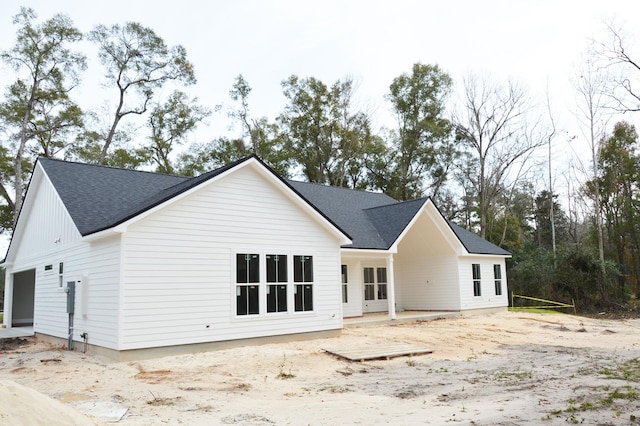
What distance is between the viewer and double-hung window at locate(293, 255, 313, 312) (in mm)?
14109

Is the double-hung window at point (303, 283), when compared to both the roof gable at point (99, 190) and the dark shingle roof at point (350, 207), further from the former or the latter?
the roof gable at point (99, 190)

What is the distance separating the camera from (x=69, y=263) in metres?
13.9

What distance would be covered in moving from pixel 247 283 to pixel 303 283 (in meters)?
1.86

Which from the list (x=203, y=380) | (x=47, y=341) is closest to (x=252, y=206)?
(x=203, y=380)

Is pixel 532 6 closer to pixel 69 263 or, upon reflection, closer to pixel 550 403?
pixel 550 403

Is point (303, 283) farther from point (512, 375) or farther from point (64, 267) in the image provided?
point (64, 267)

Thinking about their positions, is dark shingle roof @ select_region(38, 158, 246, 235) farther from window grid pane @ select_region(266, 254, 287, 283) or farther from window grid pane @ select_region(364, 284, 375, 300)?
window grid pane @ select_region(364, 284, 375, 300)

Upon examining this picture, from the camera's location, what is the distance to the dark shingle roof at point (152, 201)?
1309 centimetres

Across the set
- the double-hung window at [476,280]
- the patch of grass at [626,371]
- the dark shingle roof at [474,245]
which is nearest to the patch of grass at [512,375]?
the patch of grass at [626,371]

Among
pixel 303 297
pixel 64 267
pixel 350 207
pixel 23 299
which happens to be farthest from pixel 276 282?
pixel 23 299

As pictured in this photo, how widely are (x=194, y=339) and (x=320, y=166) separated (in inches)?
1188

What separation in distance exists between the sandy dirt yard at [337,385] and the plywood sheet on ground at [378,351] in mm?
227

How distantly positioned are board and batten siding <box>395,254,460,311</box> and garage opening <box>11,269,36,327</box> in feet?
53.5

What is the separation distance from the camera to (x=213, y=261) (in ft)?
41.1
